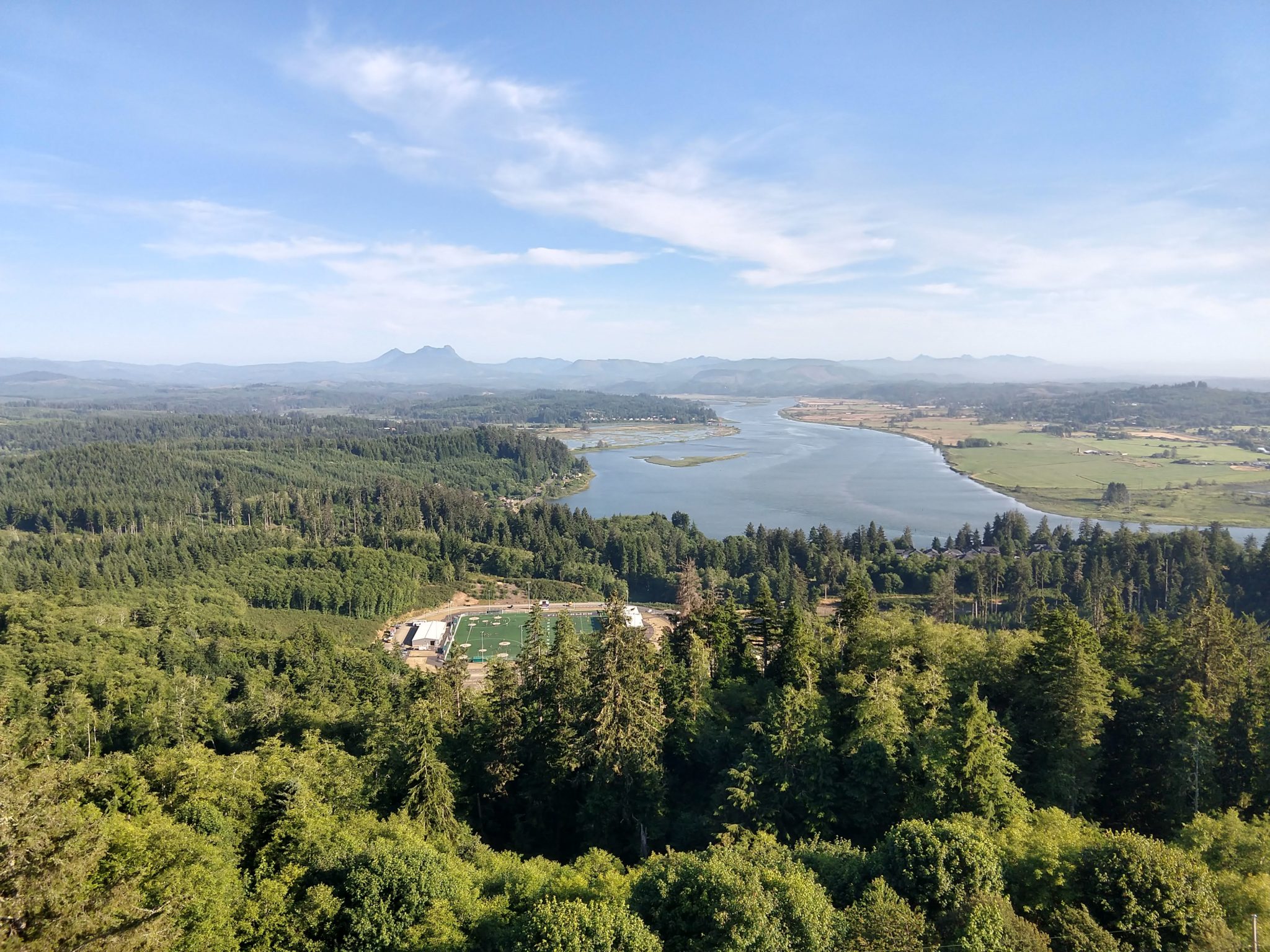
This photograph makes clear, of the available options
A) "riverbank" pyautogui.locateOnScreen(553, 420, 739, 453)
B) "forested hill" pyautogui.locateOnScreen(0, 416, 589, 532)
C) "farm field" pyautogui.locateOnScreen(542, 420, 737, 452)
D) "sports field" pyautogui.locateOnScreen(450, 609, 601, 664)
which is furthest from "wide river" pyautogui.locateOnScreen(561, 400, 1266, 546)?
"sports field" pyautogui.locateOnScreen(450, 609, 601, 664)

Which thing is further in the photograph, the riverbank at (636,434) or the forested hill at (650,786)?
the riverbank at (636,434)

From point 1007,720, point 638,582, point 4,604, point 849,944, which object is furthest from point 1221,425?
point 4,604

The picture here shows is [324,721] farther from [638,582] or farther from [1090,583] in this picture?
[1090,583]

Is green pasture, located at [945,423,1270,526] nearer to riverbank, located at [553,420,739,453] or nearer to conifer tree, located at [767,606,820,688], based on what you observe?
riverbank, located at [553,420,739,453]

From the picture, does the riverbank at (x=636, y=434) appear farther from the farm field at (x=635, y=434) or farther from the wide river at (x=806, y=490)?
the wide river at (x=806, y=490)

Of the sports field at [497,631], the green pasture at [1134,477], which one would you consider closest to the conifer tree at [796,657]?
the sports field at [497,631]
